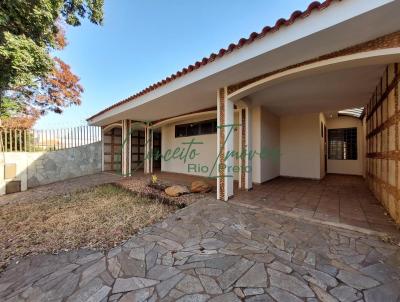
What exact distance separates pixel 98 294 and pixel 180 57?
7.53m

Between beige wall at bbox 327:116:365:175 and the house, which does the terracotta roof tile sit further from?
beige wall at bbox 327:116:365:175

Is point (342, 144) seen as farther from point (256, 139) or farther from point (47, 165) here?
point (47, 165)

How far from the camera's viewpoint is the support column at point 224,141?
4278mm

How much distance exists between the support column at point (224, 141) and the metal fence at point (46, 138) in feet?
24.0

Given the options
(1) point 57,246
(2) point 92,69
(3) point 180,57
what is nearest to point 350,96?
(3) point 180,57

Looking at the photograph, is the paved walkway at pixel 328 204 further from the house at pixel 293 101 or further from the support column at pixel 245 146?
the support column at pixel 245 146

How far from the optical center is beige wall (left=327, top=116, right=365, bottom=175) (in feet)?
27.6

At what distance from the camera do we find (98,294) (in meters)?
1.73

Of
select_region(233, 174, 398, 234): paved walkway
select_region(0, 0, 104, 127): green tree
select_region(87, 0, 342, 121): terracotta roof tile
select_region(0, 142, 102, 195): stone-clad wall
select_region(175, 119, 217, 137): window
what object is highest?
select_region(0, 0, 104, 127): green tree

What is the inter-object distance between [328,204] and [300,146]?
392 cm

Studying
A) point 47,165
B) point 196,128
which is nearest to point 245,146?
point 196,128

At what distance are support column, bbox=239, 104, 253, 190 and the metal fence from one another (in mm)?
7870

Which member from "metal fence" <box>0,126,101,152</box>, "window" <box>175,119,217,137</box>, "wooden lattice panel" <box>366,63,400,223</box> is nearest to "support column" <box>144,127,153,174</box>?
"window" <box>175,119,217,137</box>

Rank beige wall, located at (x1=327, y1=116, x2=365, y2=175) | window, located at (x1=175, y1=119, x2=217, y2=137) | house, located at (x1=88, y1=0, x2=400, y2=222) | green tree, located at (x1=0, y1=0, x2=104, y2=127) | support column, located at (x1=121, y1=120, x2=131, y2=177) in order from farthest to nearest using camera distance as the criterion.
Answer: support column, located at (x1=121, y1=120, x2=131, y2=177)
beige wall, located at (x1=327, y1=116, x2=365, y2=175)
window, located at (x1=175, y1=119, x2=217, y2=137)
green tree, located at (x1=0, y1=0, x2=104, y2=127)
house, located at (x1=88, y1=0, x2=400, y2=222)
